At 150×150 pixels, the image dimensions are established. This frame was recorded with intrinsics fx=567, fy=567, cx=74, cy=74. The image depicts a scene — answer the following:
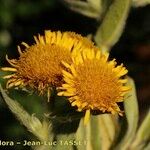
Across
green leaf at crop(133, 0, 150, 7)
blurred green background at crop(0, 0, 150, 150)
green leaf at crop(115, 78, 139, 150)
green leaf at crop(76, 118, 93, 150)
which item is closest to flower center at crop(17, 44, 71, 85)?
green leaf at crop(76, 118, 93, 150)

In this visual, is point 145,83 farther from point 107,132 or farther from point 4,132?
point 107,132

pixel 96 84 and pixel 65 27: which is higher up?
pixel 65 27

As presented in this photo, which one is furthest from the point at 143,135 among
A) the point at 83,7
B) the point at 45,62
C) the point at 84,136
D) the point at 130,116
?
the point at 45,62

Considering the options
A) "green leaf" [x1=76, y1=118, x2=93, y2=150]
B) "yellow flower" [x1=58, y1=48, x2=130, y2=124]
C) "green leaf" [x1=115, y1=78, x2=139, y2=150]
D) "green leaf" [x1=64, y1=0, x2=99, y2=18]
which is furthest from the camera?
"green leaf" [x1=64, y1=0, x2=99, y2=18]

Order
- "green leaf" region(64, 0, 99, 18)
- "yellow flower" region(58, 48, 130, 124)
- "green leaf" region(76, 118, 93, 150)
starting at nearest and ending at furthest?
1. "yellow flower" region(58, 48, 130, 124)
2. "green leaf" region(76, 118, 93, 150)
3. "green leaf" region(64, 0, 99, 18)

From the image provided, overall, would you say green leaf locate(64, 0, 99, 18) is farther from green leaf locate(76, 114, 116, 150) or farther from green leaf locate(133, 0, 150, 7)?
green leaf locate(76, 114, 116, 150)

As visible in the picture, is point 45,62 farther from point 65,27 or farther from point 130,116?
point 65,27

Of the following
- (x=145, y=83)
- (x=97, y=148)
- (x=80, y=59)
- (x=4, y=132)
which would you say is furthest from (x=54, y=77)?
(x=145, y=83)
